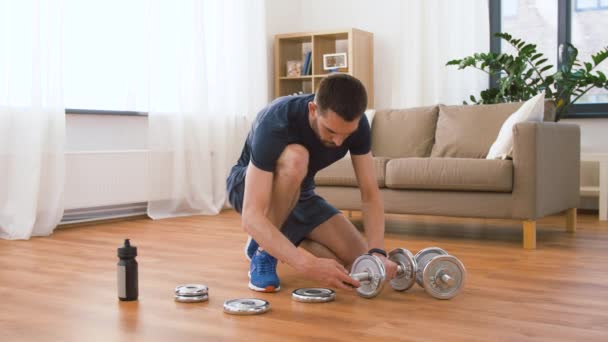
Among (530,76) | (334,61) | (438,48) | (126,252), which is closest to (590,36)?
(530,76)

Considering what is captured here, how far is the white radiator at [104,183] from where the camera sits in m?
4.37

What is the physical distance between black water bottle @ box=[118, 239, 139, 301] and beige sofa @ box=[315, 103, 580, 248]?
Answer: 1.80 m

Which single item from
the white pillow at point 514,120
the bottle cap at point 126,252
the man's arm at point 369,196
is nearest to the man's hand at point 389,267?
the man's arm at point 369,196

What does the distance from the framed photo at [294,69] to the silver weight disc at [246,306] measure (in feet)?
13.4

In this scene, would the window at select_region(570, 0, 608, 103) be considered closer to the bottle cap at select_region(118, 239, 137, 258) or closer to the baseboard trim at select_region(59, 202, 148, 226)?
the baseboard trim at select_region(59, 202, 148, 226)

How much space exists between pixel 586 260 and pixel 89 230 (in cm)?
274

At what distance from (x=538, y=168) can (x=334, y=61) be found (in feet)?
9.18

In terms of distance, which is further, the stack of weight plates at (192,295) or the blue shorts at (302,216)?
the blue shorts at (302,216)

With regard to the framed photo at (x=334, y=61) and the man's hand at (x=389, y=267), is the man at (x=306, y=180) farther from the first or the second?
the framed photo at (x=334, y=61)

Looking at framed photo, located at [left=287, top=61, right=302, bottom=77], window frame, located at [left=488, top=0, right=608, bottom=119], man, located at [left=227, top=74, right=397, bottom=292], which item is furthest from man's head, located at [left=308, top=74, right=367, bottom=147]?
Result: framed photo, located at [left=287, top=61, right=302, bottom=77]

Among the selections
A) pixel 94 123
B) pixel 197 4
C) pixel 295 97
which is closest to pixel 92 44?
pixel 94 123

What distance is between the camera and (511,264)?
9.58 ft

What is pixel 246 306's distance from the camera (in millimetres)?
2084

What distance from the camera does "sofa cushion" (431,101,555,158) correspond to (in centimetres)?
414
